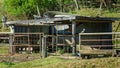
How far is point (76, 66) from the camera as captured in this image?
51.6ft

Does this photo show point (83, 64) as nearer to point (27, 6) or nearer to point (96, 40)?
point (96, 40)

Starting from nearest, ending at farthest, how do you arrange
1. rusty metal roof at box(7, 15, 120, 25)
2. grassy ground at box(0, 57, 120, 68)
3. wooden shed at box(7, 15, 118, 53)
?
1. grassy ground at box(0, 57, 120, 68)
2. rusty metal roof at box(7, 15, 120, 25)
3. wooden shed at box(7, 15, 118, 53)

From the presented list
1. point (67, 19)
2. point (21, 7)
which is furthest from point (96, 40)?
point (21, 7)

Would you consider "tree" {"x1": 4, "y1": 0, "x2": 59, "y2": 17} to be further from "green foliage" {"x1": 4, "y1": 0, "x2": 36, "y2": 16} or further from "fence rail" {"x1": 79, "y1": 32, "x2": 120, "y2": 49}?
"fence rail" {"x1": 79, "y1": 32, "x2": 120, "y2": 49}

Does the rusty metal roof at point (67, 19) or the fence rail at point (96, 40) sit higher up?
the rusty metal roof at point (67, 19)

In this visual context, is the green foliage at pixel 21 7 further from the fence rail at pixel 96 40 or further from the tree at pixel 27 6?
the fence rail at pixel 96 40

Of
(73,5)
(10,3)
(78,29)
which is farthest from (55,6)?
(78,29)

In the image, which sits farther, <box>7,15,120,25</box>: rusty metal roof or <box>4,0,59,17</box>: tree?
<box>4,0,59,17</box>: tree

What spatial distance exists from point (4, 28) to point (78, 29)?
13103 mm

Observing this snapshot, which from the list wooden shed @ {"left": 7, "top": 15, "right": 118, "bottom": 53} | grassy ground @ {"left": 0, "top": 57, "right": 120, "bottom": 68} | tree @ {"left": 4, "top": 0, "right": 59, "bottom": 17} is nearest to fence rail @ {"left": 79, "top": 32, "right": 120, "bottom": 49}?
wooden shed @ {"left": 7, "top": 15, "right": 118, "bottom": 53}

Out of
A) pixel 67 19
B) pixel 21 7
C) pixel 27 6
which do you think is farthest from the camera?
pixel 21 7

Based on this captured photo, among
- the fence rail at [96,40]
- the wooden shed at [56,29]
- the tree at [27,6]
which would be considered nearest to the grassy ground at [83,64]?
the fence rail at [96,40]

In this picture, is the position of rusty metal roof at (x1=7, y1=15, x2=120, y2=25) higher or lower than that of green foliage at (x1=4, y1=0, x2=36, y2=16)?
higher

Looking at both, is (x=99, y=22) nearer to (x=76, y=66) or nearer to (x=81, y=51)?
(x=81, y=51)
